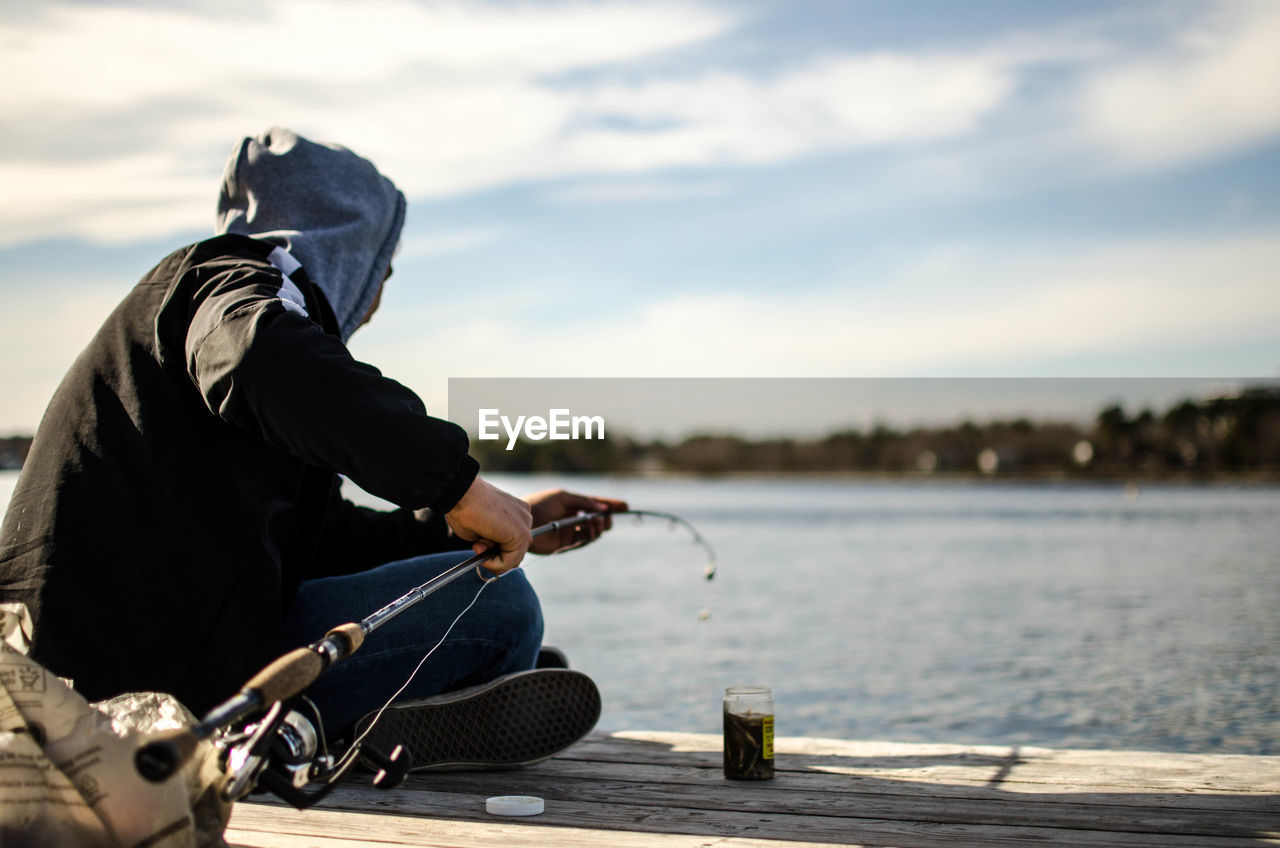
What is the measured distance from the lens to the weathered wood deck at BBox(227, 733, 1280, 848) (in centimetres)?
194

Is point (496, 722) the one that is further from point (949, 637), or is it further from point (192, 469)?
point (949, 637)

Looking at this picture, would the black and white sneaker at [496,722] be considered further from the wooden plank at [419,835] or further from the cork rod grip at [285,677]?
the cork rod grip at [285,677]

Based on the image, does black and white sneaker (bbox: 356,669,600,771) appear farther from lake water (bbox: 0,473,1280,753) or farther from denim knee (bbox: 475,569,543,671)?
lake water (bbox: 0,473,1280,753)

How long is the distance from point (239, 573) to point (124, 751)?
49 centimetres

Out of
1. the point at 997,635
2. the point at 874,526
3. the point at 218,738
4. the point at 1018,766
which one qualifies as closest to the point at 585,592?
the point at 997,635

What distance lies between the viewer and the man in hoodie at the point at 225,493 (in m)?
1.53

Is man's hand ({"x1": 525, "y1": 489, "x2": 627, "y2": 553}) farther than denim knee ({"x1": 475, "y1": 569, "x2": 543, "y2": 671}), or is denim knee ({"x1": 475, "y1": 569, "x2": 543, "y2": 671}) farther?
man's hand ({"x1": 525, "y1": 489, "x2": 627, "y2": 553})

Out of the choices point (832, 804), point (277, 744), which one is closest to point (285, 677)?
point (277, 744)

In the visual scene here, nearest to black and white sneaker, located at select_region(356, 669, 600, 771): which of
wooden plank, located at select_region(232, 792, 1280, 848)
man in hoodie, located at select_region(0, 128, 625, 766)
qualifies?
man in hoodie, located at select_region(0, 128, 625, 766)

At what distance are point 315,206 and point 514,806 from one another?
1.33 meters

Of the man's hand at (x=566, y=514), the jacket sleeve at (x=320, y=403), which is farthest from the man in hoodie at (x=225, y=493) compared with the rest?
the man's hand at (x=566, y=514)

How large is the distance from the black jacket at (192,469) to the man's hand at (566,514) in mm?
887

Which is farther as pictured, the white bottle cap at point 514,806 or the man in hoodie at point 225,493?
the white bottle cap at point 514,806

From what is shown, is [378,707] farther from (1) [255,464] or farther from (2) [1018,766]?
(2) [1018,766]
